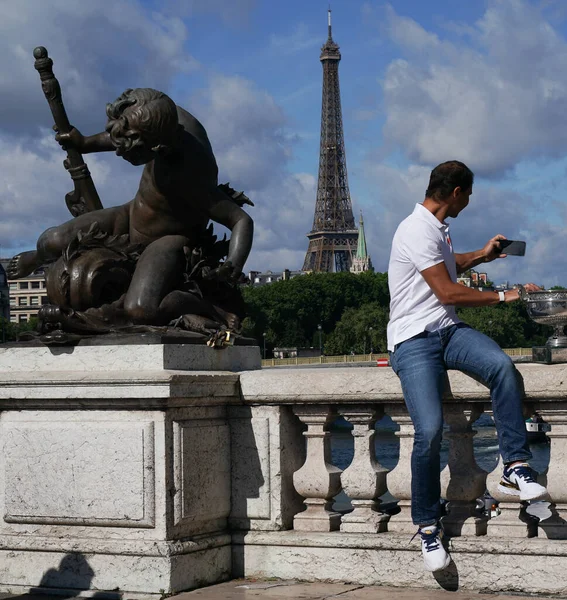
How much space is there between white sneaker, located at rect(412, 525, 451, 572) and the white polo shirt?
3.13 feet

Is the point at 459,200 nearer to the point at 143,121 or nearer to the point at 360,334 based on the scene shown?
the point at 143,121

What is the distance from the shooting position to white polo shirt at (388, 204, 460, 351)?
5957 millimetres

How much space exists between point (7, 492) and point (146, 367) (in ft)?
3.75

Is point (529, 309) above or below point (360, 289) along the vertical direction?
below

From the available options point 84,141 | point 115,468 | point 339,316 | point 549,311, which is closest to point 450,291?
point 549,311

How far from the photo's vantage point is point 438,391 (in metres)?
5.92

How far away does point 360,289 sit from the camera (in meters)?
138

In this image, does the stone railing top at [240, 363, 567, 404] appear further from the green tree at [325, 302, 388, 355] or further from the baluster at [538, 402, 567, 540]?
the green tree at [325, 302, 388, 355]

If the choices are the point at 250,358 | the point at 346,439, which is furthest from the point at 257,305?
the point at 250,358

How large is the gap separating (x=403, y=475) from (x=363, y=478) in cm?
27

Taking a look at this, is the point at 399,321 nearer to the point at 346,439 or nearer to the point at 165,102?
the point at 165,102

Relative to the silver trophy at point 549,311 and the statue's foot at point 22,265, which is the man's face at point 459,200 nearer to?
the silver trophy at point 549,311

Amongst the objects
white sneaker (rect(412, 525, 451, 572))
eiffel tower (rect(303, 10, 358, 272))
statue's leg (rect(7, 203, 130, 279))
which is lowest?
white sneaker (rect(412, 525, 451, 572))

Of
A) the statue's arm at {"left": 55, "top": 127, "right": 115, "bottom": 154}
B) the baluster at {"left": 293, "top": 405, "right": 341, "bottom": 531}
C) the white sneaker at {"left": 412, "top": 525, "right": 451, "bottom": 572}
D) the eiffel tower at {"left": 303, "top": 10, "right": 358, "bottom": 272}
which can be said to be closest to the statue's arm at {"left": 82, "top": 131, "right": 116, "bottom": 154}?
the statue's arm at {"left": 55, "top": 127, "right": 115, "bottom": 154}
